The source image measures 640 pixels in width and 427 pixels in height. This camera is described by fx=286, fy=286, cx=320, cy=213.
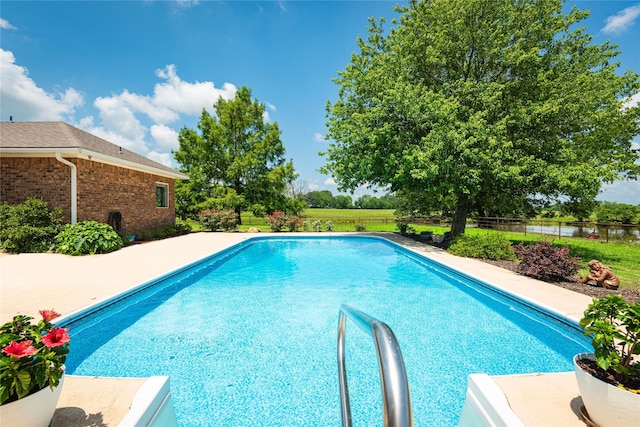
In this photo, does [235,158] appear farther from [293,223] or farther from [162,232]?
[162,232]

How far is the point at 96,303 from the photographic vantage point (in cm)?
466

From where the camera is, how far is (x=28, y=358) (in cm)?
165

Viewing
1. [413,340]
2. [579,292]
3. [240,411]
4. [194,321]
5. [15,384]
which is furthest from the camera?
[579,292]

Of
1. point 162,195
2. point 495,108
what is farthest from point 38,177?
point 495,108

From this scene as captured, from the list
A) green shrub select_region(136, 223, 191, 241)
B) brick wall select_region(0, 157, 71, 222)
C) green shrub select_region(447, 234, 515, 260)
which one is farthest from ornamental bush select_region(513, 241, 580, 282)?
green shrub select_region(136, 223, 191, 241)

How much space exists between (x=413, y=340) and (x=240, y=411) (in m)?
2.82

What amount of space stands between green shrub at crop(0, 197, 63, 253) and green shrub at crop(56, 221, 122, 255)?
47 cm

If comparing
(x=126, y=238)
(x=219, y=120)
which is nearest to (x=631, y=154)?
(x=126, y=238)

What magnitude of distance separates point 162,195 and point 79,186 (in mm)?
5993

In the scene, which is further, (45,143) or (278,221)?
(278,221)

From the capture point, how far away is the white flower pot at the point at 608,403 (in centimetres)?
176

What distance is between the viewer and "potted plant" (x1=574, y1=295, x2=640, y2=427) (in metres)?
1.78

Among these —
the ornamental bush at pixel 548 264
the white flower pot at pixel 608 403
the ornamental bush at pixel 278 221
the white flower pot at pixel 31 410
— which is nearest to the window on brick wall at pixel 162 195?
the ornamental bush at pixel 278 221

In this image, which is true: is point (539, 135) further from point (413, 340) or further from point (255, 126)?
point (255, 126)
